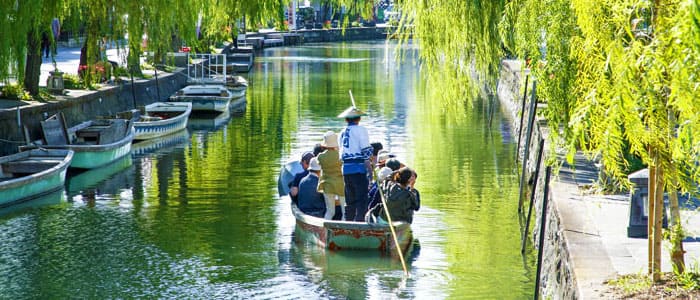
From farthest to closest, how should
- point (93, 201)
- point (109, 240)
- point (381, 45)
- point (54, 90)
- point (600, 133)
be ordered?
point (381, 45), point (54, 90), point (93, 201), point (109, 240), point (600, 133)

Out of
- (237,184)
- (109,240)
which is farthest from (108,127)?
(109,240)

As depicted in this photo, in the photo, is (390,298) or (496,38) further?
(496,38)

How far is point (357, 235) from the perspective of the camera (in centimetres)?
1520

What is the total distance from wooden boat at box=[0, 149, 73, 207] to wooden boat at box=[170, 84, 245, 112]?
43.9ft

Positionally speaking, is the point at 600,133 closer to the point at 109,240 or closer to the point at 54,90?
the point at 109,240

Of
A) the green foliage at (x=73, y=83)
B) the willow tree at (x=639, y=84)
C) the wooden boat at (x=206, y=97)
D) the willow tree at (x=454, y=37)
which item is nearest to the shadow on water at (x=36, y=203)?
the willow tree at (x=454, y=37)

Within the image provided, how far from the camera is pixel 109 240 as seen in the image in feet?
55.8

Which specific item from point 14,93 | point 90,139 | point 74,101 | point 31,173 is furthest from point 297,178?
point 74,101

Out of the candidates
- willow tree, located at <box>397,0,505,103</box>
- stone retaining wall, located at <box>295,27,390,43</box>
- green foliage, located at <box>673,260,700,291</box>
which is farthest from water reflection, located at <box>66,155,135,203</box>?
stone retaining wall, located at <box>295,27,390,43</box>

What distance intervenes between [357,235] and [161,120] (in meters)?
15.7

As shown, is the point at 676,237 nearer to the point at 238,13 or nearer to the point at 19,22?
the point at 238,13

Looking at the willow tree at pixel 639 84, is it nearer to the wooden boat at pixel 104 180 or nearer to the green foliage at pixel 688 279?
the green foliage at pixel 688 279

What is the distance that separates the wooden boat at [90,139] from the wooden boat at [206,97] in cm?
824

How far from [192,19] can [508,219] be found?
6.59 m
